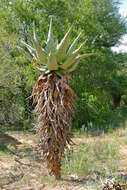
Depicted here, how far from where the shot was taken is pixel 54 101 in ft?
9.87

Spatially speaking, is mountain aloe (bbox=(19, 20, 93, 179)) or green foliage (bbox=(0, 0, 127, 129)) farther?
green foliage (bbox=(0, 0, 127, 129))

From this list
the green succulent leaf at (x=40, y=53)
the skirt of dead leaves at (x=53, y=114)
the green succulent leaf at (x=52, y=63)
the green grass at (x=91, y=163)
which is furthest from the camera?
the green grass at (x=91, y=163)

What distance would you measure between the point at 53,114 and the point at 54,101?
20 centimetres

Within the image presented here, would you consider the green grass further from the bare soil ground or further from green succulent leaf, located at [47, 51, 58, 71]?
green succulent leaf, located at [47, 51, 58, 71]

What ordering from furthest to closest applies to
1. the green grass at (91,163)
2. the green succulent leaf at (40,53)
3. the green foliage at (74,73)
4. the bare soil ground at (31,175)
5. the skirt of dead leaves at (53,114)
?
1. the green foliage at (74,73)
2. the green grass at (91,163)
3. the bare soil ground at (31,175)
4. the skirt of dead leaves at (53,114)
5. the green succulent leaf at (40,53)

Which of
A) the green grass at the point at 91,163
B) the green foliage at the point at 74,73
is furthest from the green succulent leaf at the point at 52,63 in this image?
the green foliage at the point at 74,73

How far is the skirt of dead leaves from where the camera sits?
2.98m

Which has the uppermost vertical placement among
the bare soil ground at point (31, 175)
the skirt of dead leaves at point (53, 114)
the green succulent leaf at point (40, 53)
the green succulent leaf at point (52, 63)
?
the green succulent leaf at point (40, 53)

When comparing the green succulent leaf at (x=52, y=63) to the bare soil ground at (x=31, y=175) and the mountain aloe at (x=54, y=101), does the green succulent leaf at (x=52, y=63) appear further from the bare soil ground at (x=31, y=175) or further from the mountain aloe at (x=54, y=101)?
the bare soil ground at (x=31, y=175)

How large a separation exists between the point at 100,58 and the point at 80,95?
2.45m

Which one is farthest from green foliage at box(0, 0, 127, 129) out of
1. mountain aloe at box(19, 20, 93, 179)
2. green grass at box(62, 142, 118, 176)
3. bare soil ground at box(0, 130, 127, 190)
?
mountain aloe at box(19, 20, 93, 179)

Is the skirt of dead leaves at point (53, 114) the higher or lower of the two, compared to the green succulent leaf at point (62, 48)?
lower

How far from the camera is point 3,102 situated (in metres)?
7.76

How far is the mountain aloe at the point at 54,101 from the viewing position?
2949 millimetres
